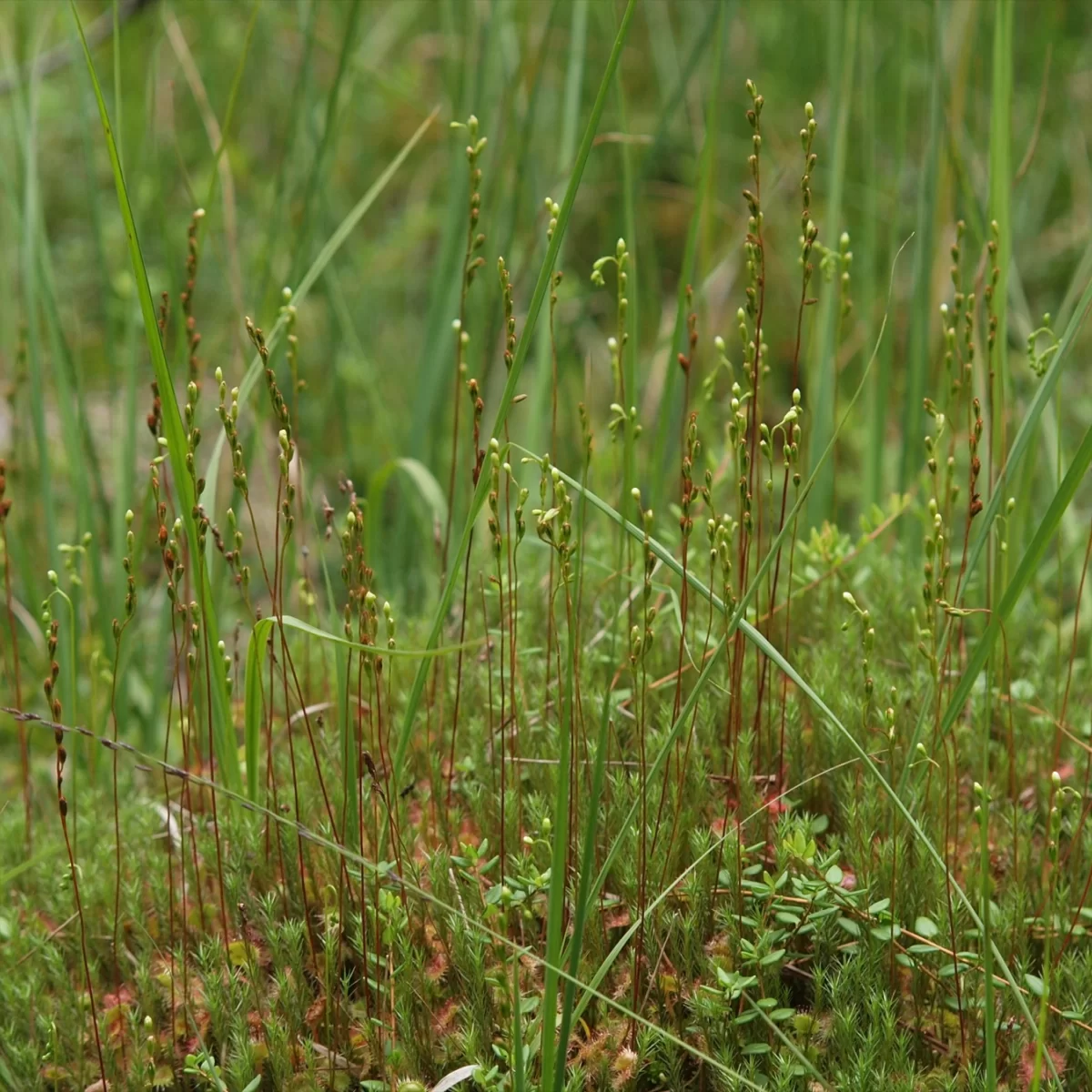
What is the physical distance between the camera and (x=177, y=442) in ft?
5.04

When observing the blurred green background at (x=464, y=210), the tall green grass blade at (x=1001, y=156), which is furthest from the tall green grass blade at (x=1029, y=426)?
the blurred green background at (x=464, y=210)

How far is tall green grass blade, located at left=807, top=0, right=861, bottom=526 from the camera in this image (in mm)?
2627

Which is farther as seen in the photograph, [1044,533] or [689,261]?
[689,261]

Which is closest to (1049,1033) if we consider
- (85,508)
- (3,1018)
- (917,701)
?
(917,701)

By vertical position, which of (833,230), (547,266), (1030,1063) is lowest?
(1030,1063)

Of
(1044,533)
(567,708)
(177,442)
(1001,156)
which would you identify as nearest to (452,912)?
(567,708)

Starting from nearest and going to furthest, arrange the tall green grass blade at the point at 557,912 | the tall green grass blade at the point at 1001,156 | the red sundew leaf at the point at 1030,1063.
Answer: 1. the tall green grass blade at the point at 557,912
2. the red sundew leaf at the point at 1030,1063
3. the tall green grass blade at the point at 1001,156

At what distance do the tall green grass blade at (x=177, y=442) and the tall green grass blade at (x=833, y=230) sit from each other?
4.47 feet

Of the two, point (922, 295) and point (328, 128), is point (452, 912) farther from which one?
point (922, 295)

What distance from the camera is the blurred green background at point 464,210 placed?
2539 millimetres

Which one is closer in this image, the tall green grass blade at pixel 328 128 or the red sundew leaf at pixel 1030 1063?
the red sundew leaf at pixel 1030 1063

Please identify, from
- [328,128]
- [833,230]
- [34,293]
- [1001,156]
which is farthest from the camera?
[833,230]

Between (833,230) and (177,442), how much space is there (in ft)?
5.83

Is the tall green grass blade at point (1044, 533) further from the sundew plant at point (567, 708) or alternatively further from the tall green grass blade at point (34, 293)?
the tall green grass blade at point (34, 293)
